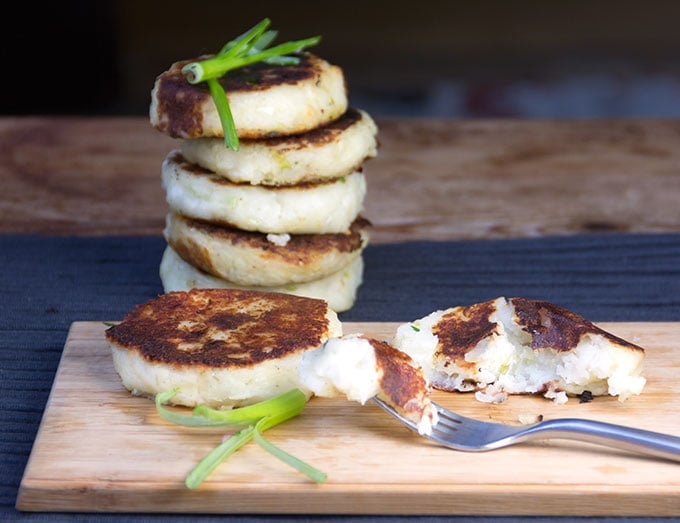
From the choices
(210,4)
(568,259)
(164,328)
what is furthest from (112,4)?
(164,328)

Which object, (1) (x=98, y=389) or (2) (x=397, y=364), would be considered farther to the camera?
(1) (x=98, y=389)

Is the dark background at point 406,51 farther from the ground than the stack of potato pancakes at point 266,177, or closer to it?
closer to it

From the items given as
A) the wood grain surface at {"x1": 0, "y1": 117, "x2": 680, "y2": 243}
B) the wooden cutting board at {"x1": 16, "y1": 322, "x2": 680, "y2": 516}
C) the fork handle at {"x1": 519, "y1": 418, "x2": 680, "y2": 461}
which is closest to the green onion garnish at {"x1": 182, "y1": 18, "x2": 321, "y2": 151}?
the wooden cutting board at {"x1": 16, "y1": 322, "x2": 680, "y2": 516}

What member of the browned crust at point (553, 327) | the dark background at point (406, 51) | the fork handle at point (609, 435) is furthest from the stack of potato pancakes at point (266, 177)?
the dark background at point (406, 51)

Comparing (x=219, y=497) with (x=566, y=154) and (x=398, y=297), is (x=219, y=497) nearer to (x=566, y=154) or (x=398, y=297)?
(x=398, y=297)

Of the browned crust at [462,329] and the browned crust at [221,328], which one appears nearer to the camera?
the browned crust at [221,328]

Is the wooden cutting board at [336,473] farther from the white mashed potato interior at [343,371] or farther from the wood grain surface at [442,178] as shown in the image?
the wood grain surface at [442,178]

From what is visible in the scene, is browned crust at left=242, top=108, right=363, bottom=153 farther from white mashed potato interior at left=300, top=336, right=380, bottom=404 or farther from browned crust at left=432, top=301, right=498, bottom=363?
white mashed potato interior at left=300, top=336, right=380, bottom=404
